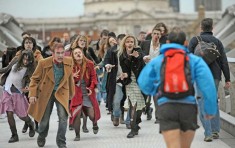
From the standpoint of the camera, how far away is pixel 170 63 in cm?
837

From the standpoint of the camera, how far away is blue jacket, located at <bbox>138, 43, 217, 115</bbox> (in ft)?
27.4

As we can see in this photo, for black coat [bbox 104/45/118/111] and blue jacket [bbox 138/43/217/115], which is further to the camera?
black coat [bbox 104/45/118/111]

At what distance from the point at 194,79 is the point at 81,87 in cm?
457

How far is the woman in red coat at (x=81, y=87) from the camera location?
12.7 metres

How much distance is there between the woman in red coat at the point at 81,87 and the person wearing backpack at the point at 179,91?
425 cm

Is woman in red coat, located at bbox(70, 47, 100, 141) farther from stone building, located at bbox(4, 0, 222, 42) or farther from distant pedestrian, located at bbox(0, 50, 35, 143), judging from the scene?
stone building, located at bbox(4, 0, 222, 42)

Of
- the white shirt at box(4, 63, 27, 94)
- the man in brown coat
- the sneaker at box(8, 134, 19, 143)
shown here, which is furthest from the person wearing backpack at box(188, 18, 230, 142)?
the sneaker at box(8, 134, 19, 143)

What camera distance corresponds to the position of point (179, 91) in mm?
8297

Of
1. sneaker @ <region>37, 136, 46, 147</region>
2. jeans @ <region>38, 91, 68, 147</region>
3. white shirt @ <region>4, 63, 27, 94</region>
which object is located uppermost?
white shirt @ <region>4, 63, 27, 94</region>

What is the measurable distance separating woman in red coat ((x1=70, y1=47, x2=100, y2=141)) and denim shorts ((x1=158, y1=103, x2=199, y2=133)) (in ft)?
14.4

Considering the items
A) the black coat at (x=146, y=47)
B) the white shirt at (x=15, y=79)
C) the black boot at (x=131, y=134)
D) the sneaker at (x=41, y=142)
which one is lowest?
the black boot at (x=131, y=134)

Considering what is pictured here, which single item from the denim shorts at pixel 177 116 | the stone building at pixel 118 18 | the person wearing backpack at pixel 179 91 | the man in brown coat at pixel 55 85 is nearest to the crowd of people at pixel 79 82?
the man in brown coat at pixel 55 85

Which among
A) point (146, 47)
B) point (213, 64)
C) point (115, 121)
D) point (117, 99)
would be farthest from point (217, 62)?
point (115, 121)

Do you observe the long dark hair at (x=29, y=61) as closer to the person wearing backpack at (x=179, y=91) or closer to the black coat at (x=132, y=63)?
the black coat at (x=132, y=63)
